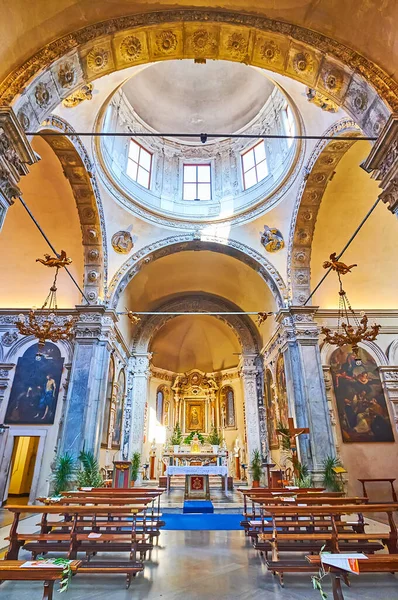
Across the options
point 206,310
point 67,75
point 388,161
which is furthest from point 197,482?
point 67,75

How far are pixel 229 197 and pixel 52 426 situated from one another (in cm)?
1063

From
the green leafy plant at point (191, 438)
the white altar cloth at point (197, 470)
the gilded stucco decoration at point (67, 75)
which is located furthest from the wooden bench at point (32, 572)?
the green leafy plant at point (191, 438)

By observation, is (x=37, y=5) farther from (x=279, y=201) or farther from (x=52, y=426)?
(x=52, y=426)

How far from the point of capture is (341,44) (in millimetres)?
5688

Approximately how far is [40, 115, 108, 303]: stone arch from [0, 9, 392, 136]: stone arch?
11.2 feet

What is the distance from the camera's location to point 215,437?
17219mm

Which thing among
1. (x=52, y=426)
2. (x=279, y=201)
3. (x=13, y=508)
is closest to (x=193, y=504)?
(x=52, y=426)

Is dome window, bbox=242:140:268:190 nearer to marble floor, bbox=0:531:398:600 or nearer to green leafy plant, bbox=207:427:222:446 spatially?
green leafy plant, bbox=207:427:222:446

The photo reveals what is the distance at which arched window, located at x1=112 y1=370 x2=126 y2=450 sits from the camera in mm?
13172

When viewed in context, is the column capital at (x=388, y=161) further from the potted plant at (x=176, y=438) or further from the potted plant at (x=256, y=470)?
the potted plant at (x=176, y=438)

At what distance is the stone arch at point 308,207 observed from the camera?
9.99m

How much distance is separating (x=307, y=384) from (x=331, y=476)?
8.33 feet

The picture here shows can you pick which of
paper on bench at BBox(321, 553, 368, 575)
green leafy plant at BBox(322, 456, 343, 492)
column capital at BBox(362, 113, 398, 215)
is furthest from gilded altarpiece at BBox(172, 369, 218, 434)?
paper on bench at BBox(321, 553, 368, 575)

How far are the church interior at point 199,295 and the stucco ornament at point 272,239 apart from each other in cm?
11
